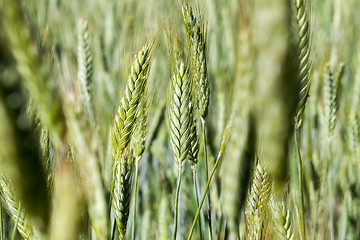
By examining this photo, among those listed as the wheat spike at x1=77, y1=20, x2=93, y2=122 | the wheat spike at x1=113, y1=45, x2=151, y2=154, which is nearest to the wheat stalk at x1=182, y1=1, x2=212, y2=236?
the wheat spike at x1=113, y1=45, x2=151, y2=154

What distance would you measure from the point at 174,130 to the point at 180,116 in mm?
28

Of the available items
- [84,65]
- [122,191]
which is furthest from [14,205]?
[84,65]

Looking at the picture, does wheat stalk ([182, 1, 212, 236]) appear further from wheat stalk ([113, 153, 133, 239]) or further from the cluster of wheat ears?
wheat stalk ([113, 153, 133, 239])

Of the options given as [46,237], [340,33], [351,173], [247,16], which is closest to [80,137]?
[46,237]

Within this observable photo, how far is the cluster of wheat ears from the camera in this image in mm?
324

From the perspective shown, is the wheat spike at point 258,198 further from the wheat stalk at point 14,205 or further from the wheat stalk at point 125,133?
the wheat stalk at point 14,205

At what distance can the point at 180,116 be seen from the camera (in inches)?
27.1

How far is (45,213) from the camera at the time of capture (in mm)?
338

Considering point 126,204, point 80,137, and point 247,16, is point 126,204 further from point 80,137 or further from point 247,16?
point 247,16

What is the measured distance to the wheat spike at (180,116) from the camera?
0.67 metres

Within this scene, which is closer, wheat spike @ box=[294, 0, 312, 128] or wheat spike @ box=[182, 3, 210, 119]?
wheat spike @ box=[294, 0, 312, 128]

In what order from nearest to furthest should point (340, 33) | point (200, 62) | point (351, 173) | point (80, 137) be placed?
point (80, 137) → point (200, 62) → point (351, 173) → point (340, 33)

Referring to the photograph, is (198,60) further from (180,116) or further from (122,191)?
(122,191)

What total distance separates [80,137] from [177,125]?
0.24 meters
